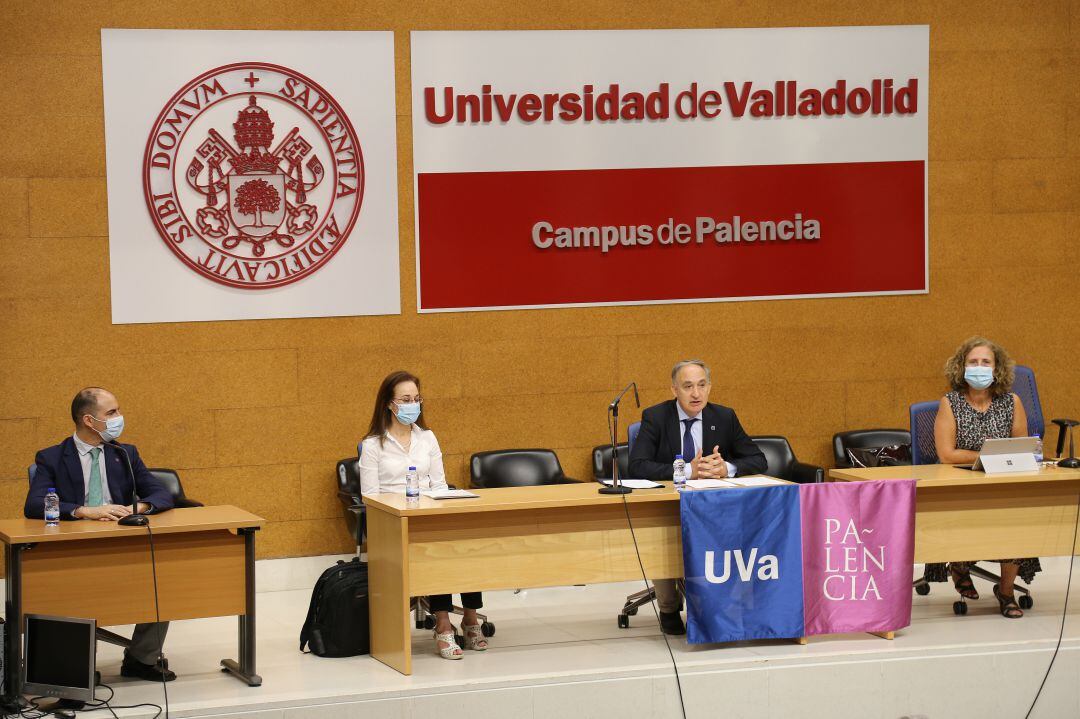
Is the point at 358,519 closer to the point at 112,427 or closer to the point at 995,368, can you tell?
the point at 112,427

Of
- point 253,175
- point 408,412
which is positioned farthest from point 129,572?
point 253,175

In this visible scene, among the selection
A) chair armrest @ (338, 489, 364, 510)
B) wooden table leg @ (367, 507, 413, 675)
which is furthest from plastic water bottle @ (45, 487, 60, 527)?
chair armrest @ (338, 489, 364, 510)

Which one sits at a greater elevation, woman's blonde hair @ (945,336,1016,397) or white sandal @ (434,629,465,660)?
woman's blonde hair @ (945,336,1016,397)

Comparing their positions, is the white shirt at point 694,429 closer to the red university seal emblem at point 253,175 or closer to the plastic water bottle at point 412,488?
the plastic water bottle at point 412,488

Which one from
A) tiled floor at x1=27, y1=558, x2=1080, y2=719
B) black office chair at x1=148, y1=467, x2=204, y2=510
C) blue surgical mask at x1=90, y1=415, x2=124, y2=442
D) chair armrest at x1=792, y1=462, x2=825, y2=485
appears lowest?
tiled floor at x1=27, y1=558, x2=1080, y2=719

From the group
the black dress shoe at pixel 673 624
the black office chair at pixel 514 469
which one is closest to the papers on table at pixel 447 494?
the black dress shoe at pixel 673 624

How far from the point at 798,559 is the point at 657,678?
0.80 metres

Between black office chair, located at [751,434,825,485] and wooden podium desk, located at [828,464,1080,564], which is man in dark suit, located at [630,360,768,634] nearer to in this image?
wooden podium desk, located at [828,464,1080,564]

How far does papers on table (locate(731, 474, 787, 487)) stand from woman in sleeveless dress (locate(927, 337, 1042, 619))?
109 centimetres

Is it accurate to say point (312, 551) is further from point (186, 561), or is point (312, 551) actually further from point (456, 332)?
point (186, 561)

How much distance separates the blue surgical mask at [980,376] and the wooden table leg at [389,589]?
2.88 meters

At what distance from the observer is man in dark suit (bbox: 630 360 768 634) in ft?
19.4

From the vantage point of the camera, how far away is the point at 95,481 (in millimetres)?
5375

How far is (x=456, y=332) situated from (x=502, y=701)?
9.65 ft
